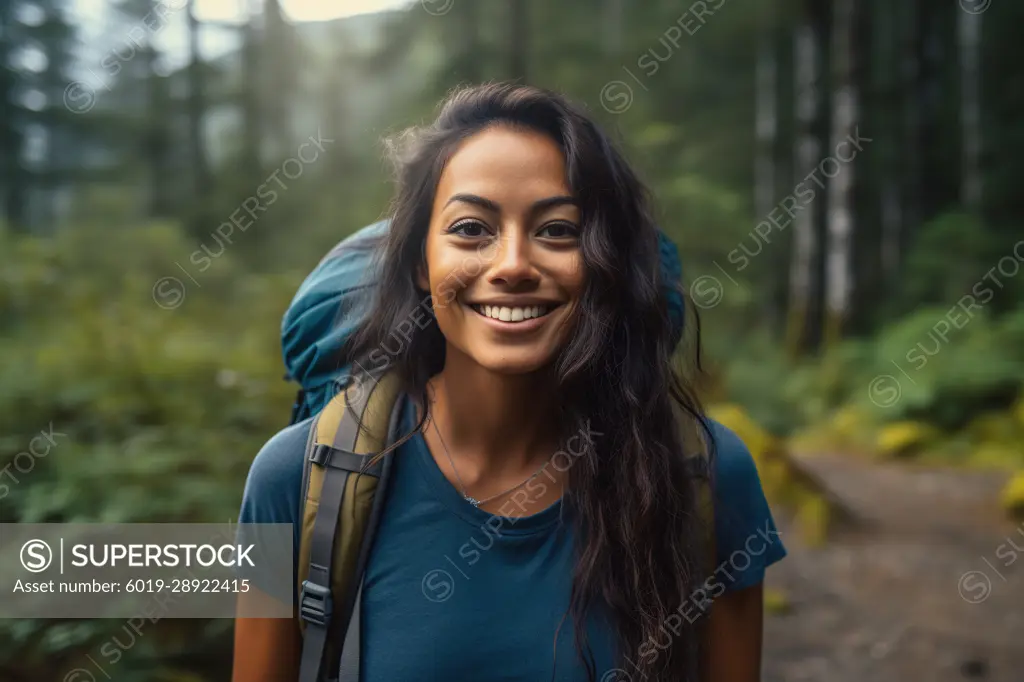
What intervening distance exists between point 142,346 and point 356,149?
1446 centimetres

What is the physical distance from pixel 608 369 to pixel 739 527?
50 centimetres

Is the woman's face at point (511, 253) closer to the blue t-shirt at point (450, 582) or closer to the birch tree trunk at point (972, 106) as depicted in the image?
the blue t-shirt at point (450, 582)

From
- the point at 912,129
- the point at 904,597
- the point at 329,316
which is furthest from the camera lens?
the point at 912,129

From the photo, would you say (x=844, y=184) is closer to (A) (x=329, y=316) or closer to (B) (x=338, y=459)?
(A) (x=329, y=316)

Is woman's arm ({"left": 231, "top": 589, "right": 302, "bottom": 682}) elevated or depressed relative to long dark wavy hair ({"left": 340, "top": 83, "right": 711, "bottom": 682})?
depressed

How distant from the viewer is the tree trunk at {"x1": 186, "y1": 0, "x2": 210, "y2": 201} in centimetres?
1130

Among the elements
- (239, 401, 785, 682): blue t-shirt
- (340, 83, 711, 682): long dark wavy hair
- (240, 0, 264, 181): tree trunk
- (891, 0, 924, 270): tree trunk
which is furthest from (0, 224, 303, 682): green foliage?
(891, 0, 924, 270): tree trunk

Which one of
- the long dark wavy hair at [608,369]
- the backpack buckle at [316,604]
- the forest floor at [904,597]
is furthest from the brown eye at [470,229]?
the forest floor at [904,597]

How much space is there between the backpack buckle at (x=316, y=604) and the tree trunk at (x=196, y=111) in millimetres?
10433

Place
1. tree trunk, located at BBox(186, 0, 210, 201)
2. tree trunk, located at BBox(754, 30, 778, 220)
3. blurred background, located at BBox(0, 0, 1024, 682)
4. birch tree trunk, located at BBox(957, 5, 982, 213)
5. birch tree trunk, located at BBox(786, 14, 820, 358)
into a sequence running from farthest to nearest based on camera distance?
tree trunk, located at BBox(754, 30, 778, 220) → birch tree trunk, located at BBox(957, 5, 982, 213) → birch tree trunk, located at BBox(786, 14, 820, 358) → tree trunk, located at BBox(186, 0, 210, 201) → blurred background, located at BBox(0, 0, 1024, 682)

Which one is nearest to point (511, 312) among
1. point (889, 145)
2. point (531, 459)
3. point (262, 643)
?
point (531, 459)

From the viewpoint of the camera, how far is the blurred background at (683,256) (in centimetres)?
436

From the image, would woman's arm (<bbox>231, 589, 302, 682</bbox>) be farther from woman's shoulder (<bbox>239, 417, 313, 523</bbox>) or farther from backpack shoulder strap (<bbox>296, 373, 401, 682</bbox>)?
woman's shoulder (<bbox>239, 417, 313, 523</bbox>)

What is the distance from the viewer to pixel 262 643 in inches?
70.2
